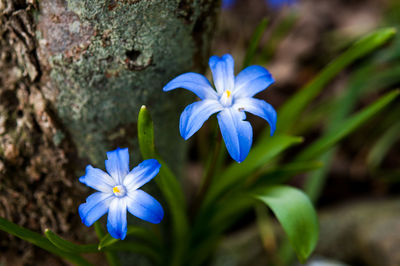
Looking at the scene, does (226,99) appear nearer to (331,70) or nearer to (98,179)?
(98,179)

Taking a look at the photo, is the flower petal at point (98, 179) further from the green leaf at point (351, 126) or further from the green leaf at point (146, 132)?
the green leaf at point (351, 126)

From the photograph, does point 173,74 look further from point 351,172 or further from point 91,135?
point 351,172

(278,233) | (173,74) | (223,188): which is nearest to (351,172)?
(278,233)

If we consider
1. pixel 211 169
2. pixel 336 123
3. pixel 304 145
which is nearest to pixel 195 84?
pixel 211 169

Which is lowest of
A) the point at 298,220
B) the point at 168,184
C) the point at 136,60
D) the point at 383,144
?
the point at 298,220

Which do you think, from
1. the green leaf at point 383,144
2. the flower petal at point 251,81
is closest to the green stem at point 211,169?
the flower petal at point 251,81

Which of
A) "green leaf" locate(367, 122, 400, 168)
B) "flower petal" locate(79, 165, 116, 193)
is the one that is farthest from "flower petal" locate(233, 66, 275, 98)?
"green leaf" locate(367, 122, 400, 168)
